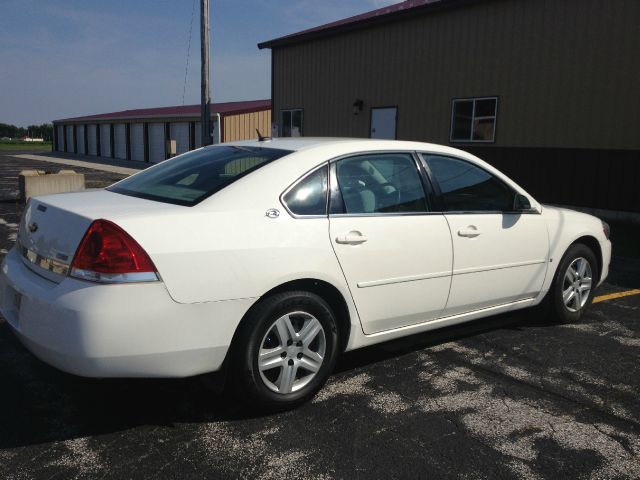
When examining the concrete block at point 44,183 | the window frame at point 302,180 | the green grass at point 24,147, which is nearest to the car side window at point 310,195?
the window frame at point 302,180

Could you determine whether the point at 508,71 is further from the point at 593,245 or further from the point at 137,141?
the point at 137,141

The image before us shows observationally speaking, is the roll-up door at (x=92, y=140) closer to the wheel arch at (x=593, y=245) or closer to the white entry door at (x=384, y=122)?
the white entry door at (x=384, y=122)

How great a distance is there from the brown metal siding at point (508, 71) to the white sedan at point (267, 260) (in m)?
8.52

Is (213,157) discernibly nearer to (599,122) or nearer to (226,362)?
(226,362)

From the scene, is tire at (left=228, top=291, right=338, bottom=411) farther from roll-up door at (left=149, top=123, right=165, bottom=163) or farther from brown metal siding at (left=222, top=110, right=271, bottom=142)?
roll-up door at (left=149, top=123, right=165, bottom=163)

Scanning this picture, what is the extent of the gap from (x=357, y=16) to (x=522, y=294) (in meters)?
15.2

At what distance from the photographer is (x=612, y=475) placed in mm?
2803

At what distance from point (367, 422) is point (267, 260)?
3.47 ft

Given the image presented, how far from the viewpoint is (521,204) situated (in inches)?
178

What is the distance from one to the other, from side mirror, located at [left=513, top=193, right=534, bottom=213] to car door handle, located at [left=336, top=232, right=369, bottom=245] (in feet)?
5.09

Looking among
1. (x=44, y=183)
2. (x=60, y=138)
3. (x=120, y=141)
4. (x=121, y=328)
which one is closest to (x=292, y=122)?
(x=44, y=183)

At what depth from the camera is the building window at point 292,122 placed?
64.8 ft

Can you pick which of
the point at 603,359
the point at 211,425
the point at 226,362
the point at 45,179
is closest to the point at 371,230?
the point at 226,362

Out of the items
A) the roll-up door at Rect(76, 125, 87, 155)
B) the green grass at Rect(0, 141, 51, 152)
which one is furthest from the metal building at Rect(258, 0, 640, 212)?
the green grass at Rect(0, 141, 51, 152)
